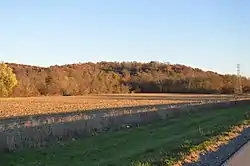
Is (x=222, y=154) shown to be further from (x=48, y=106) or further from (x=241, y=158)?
(x=48, y=106)

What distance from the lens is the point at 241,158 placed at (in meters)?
13.7

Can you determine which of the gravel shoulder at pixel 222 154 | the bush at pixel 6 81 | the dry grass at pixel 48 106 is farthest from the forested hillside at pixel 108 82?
the gravel shoulder at pixel 222 154

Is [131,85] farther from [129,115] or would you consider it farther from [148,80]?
[129,115]

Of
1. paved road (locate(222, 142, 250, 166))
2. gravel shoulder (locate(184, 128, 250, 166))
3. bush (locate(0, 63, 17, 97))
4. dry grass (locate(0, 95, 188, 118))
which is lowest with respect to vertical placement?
gravel shoulder (locate(184, 128, 250, 166))

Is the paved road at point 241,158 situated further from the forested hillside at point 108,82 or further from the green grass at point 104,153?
the forested hillside at point 108,82

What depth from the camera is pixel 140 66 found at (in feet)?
601

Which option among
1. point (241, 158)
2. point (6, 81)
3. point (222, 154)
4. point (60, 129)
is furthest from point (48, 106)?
point (241, 158)

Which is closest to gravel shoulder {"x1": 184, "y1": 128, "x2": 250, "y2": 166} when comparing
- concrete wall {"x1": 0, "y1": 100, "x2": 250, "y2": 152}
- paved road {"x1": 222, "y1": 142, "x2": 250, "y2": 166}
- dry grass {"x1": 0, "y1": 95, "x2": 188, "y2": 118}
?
paved road {"x1": 222, "y1": 142, "x2": 250, "y2": 166}

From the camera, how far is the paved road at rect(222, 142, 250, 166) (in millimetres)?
12522

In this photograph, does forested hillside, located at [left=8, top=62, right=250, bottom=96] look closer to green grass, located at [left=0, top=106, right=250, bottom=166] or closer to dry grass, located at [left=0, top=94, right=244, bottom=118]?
dry grass, located at [left=0, top=94, right=244, bottom=118]

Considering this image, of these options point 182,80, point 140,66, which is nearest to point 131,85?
point 182,80

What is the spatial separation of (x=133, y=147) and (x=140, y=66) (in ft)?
543

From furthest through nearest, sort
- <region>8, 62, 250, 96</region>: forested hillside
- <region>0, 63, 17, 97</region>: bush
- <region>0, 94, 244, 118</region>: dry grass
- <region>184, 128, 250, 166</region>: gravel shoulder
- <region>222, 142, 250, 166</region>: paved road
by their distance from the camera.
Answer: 1. <region>8, 62, 250, 96</region>: forested hillside
2. <region>0, 63, 17, 97</region>: bush
3. <region>0, 94, 244, 118</region>: dry grass
4. <region>184, 128, 250, 166</region>: gravel shoulder
5. <region>222, 142, 250, 166</region>: paved road

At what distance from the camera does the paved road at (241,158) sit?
493 inches
